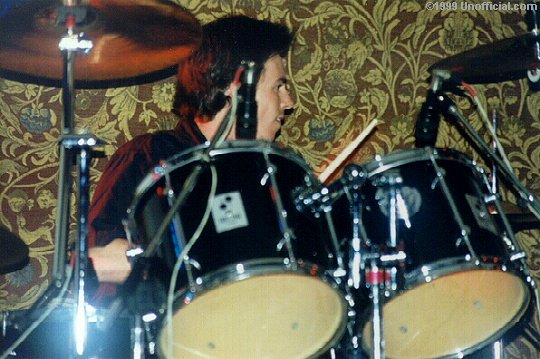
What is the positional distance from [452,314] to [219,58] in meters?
1.11

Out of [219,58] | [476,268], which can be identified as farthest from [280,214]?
[219,58]

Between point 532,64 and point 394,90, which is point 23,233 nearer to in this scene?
point 394,90

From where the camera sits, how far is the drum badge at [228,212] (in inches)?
68.4

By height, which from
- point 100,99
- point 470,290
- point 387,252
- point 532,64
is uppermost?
point 532,64

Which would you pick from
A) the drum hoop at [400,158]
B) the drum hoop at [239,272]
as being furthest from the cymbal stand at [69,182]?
the drum hoop at [400,158]

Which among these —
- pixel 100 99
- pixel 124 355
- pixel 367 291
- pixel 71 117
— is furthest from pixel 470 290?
pixel 100 99

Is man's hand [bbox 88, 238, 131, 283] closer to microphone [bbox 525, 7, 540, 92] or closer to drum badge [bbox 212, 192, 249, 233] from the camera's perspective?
drum badge [bbox 212, 192, 249, 233]

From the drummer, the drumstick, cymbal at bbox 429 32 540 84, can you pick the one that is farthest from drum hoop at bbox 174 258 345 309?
cymbal at bbox 429 32 540 84

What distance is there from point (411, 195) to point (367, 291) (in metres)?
0.25

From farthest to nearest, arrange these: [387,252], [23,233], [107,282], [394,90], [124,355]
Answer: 1. [394,90]
2. [23,233]
3. [107,282]
4. [124,355]
5. [387,252]

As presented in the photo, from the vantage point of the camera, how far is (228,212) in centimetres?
175

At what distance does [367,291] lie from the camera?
189 centimetres

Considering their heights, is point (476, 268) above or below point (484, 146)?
below

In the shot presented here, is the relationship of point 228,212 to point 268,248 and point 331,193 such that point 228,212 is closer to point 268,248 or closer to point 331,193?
point 268,248
